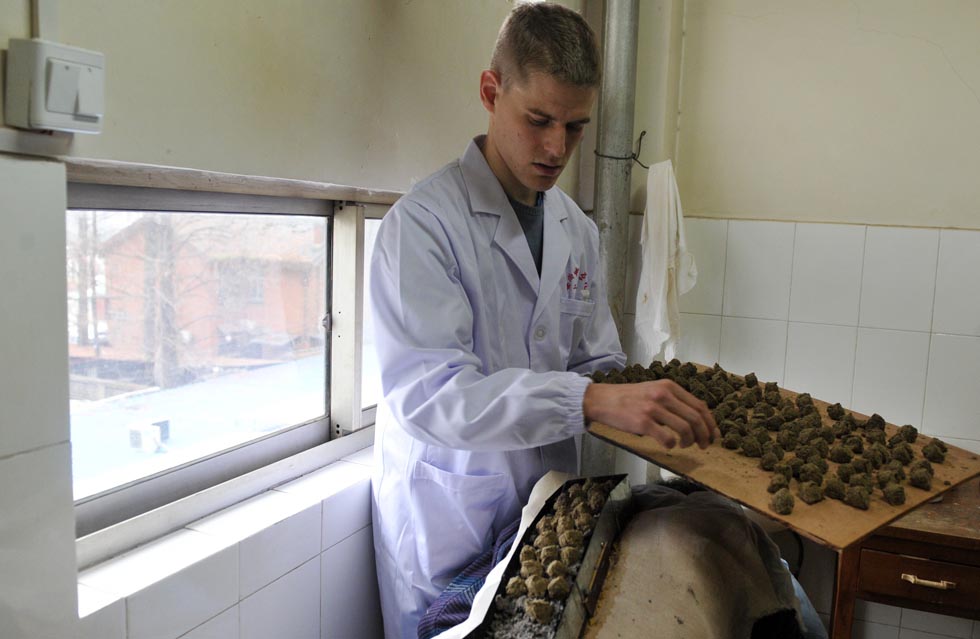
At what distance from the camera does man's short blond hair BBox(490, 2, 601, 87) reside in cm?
129

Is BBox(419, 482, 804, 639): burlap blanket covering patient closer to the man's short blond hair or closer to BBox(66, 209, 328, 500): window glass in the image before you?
BBox(66, 209, 328, 500): window glass

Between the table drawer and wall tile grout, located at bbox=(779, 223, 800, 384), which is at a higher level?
wall tile grout, located at bbox=(779, 223, 800, 384)

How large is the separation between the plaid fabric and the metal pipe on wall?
3.87 feet

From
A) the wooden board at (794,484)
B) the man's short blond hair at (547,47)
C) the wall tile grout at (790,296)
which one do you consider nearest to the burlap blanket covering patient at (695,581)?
the wooden board at (794,484)

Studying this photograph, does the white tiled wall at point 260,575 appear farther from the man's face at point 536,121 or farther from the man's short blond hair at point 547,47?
the man's short blond hair at point 547,47

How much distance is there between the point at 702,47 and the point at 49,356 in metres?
2.28

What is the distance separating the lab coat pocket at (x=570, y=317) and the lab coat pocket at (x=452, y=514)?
0.34 metres

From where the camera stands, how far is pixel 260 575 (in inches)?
54.2

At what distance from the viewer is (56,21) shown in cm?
94

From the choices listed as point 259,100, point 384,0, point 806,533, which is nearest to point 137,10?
point 259,100

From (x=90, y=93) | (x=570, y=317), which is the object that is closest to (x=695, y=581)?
(x=570, y=317)

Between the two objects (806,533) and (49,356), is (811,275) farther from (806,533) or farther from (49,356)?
(49,356)

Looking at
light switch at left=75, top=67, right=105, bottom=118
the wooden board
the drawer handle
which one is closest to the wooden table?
the drawer handle

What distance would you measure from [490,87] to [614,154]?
1163 mm
